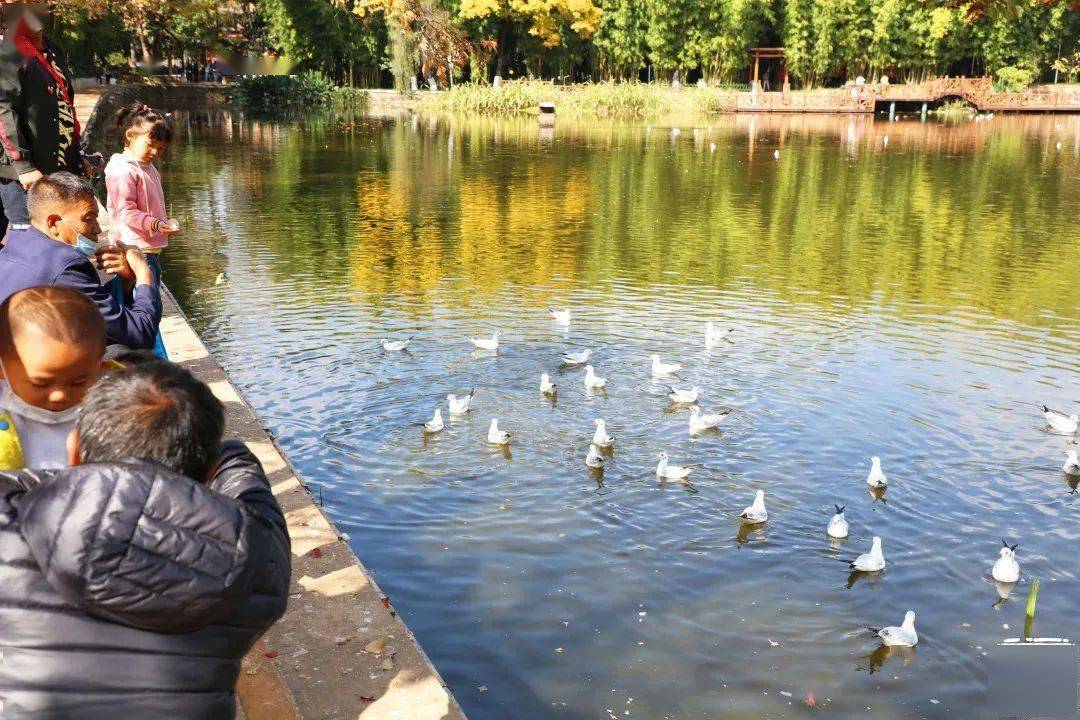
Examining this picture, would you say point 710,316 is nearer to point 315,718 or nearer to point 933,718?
point 933,718

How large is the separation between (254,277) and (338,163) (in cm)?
1345

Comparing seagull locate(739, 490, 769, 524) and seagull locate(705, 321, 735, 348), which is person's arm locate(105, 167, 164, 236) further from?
seagull locate(705, 321, 735, 348)

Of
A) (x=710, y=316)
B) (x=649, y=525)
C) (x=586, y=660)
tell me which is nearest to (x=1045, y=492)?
(x=649, y=525)

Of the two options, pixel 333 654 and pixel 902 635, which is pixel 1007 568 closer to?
pixel 902 635

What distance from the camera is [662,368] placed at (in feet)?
28.7

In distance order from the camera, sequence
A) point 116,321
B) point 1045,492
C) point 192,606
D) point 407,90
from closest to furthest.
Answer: point 192,606
point 116,321
point 1045,492
point 407,90

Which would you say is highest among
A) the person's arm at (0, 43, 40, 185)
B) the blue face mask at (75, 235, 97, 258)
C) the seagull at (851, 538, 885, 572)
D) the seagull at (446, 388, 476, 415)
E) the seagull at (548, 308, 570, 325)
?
the person's arm at (0, 43, 40, 185)

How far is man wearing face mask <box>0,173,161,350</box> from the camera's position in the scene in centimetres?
357

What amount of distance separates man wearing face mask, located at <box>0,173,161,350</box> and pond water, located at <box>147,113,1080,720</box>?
2268 millimetres

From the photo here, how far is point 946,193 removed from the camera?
20.8m

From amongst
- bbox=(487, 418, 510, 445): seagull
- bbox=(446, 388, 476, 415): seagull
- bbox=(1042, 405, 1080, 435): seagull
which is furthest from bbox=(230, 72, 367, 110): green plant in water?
bbox=(1042, 405, 1080, 435): seagull

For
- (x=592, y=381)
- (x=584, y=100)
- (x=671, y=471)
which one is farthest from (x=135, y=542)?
(x=584, y=100)

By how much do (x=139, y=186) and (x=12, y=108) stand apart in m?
0.78

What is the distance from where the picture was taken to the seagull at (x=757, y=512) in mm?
6270
